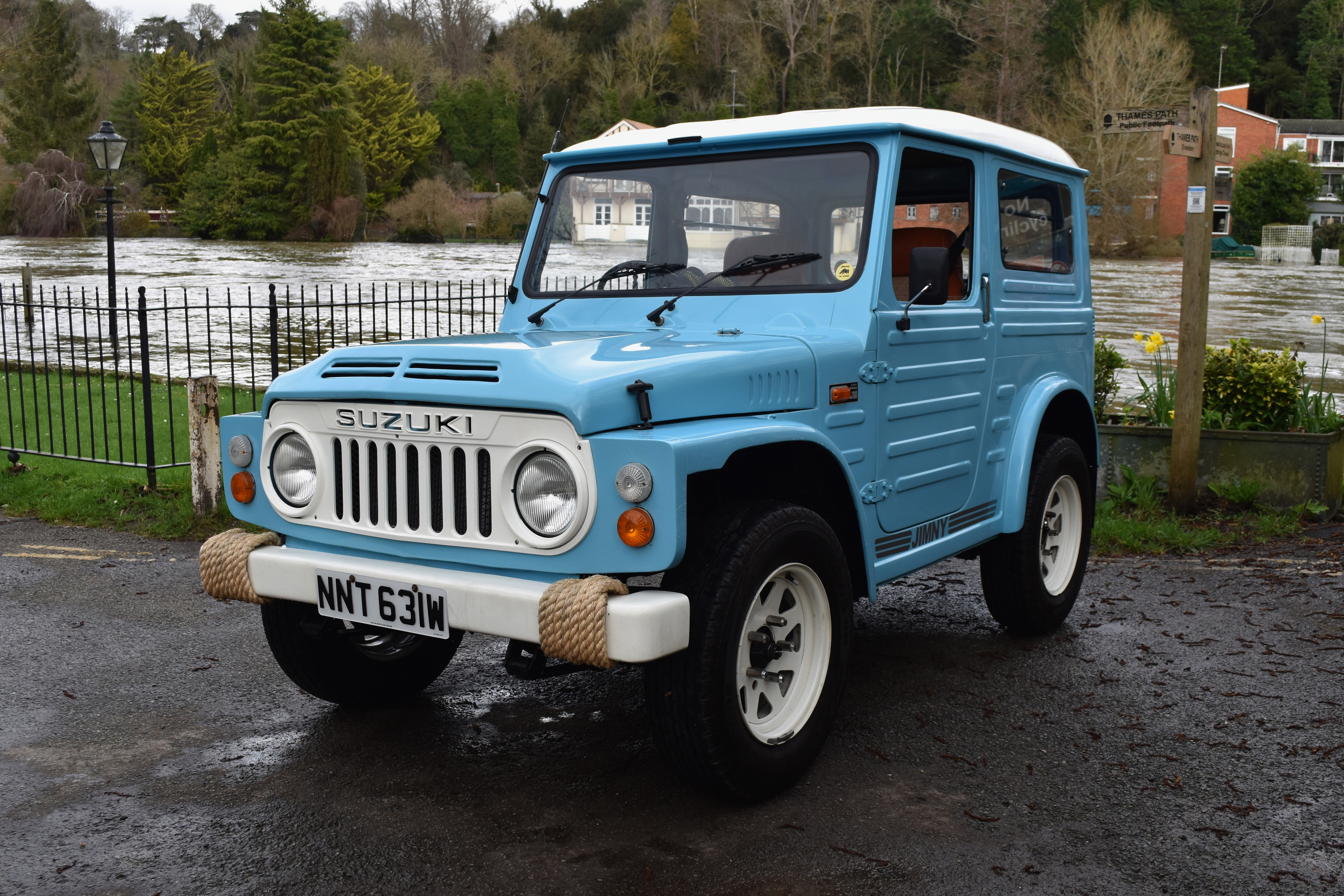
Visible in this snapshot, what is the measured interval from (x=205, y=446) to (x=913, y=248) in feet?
16.6

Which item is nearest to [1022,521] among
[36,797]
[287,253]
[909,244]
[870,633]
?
[870,633]

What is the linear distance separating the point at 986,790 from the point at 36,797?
3.04 metres

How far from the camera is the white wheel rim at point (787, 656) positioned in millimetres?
3625

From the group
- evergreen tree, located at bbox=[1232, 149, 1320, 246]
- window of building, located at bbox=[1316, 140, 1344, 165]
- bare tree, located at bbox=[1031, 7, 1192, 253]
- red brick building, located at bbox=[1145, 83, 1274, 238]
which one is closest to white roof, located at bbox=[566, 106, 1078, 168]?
bare tree, located at bbox=[1031, 7, 1192, 253]

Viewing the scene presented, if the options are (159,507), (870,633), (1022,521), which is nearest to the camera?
(1022,521)

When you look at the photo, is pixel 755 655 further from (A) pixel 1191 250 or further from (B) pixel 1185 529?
(A) pixel 1191 250

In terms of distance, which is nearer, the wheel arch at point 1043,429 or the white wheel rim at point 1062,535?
the wheel arch at point 1043,429

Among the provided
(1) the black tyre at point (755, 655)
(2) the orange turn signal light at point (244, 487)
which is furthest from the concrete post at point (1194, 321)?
(2) the orange turn signal light at point (244, 487)

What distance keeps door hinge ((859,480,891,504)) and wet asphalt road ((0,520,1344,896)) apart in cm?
88

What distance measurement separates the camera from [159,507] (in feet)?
26.6

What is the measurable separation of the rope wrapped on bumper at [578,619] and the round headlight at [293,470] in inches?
40.1

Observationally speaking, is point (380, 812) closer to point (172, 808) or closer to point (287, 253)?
point (172, 808)

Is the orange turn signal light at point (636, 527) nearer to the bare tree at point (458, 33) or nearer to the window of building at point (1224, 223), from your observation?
the window of building at point (1224, 223)

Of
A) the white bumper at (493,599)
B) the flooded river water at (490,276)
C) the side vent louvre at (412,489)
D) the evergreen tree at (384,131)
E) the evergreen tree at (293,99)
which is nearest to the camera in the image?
the white bumper at (493,599)
